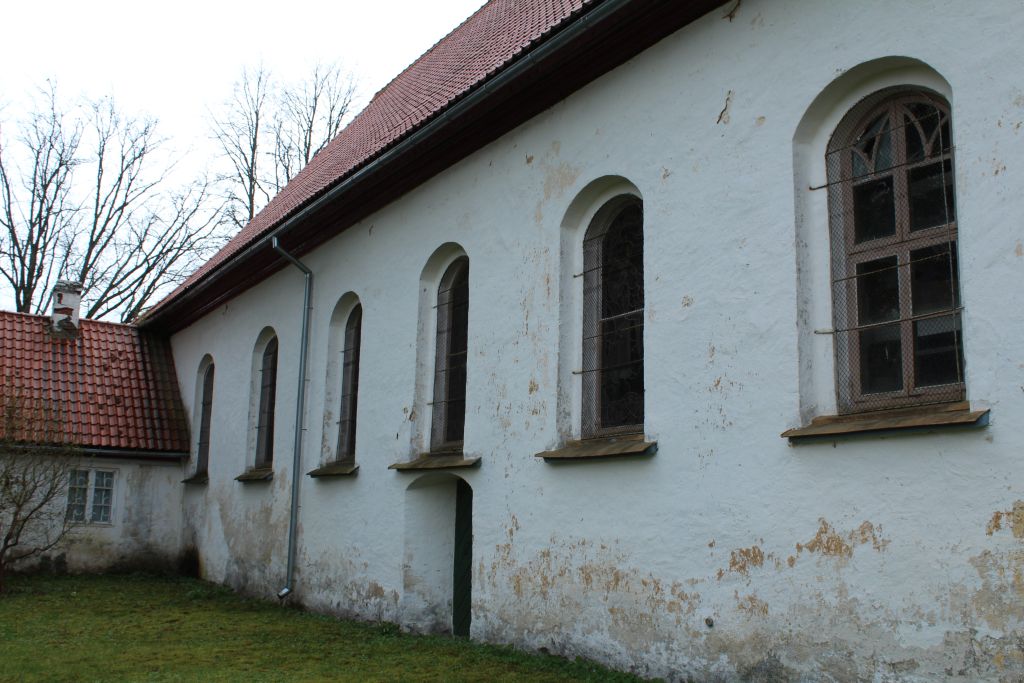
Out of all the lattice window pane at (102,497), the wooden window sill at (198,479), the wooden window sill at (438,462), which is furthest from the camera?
the lattice window pane at (102,497)

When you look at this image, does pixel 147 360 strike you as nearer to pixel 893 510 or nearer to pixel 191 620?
pixel 191 620

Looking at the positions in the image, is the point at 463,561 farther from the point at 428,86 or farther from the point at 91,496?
the point at 91,496

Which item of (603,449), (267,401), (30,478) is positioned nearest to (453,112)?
(603,449)

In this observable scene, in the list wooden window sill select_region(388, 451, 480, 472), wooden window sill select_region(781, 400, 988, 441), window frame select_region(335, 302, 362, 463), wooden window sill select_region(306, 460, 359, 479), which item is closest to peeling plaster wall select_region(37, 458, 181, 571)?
wooden window sill select_region(306, 460, 359, 479)

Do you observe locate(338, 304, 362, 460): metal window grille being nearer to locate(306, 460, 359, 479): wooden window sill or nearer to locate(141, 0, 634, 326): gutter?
locate(306, 460, 359, 479): wooden window sill

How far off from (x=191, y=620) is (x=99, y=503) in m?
6.29

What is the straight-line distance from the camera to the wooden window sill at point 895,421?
5.26m

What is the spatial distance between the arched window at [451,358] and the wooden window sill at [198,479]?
23.2 ft

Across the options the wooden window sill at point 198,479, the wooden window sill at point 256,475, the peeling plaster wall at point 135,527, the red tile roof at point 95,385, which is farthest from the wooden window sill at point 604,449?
the peeling plaster wall at point 135,527

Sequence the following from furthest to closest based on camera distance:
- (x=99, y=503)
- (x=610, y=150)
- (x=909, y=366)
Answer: (x=99, y=503) → (x=610, y=150) → (x=909, y=366)

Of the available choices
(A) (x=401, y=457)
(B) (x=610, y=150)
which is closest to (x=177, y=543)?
(A) (x=401, y=457)

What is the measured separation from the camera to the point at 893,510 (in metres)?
5.55

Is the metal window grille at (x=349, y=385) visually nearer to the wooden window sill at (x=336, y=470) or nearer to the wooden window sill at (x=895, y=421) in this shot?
the wooden window sill at (x=336, y=470)

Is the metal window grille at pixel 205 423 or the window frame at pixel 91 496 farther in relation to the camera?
the metal window grille at pixel 205 423
